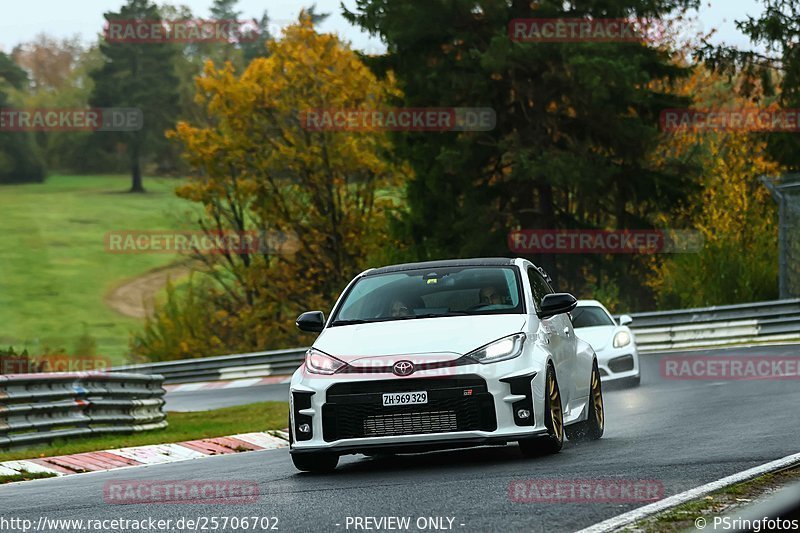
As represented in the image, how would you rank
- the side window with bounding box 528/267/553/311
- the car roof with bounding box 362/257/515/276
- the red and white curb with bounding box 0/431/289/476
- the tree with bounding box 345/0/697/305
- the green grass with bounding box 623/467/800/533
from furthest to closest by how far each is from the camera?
the tree with bounding box 345/0/697/305
the red and white curb with bounding box 0/431/289/476
the car roof with bounding box 362/257/515/276
the side window with bounding box 528/267/553/311
the green grass with bounding box 623/467/800/533

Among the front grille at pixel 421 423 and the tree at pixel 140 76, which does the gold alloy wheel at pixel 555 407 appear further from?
the tree at pixel 140 76

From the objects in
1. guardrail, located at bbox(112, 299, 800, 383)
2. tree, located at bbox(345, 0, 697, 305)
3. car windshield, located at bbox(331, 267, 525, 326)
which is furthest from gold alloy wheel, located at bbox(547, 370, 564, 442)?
tree, located at bbox(345, 0, 697, 305)

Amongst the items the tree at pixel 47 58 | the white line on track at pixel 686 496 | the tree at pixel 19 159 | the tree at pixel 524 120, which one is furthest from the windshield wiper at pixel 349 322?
the tree at pixel 47 58

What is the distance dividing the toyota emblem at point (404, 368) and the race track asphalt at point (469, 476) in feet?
2.35

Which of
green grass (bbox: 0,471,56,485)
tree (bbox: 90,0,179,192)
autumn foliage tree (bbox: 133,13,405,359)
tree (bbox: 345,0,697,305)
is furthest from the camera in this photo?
tree (bbox: 90,0,179,192)

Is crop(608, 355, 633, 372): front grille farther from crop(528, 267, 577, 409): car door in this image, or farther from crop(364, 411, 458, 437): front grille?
crop(364, 411, 458, 437): front grille

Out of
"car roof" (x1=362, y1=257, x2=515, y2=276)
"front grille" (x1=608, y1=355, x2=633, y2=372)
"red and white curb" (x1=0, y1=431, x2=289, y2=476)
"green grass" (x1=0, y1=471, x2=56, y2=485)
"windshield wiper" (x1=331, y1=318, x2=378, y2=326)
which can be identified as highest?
"car roof" (x1=362, y1=257, x2=515, y2=276)

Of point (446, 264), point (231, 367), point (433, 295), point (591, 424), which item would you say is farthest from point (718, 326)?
point (433, 295)

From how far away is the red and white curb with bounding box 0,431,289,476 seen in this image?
13.5 metres

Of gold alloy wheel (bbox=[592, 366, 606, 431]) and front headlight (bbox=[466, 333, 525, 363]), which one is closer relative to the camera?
front headlight (bbox=[466, 333, 525, 363])

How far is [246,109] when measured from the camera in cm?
4912

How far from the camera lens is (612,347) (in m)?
21.0

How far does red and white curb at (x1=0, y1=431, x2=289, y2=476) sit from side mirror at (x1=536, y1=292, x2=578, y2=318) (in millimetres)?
5078

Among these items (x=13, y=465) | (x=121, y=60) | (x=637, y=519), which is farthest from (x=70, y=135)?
(x=637, y=519)
